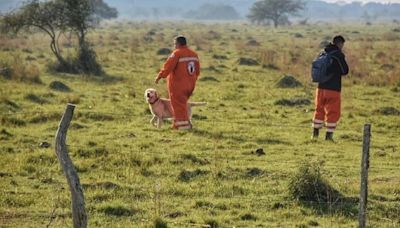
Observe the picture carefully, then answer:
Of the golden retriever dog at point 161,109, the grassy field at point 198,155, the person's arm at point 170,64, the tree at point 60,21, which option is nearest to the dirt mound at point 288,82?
the grassy field at point 198,155

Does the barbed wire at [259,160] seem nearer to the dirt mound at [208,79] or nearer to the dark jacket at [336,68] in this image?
the dark jacket at [336,68]

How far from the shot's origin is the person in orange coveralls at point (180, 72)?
12875 mm

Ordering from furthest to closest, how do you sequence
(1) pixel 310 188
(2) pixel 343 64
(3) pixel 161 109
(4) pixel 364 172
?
(3) pixel 161 109, (2) pixel 343 64, (1) pixel 310 188, (4) pixel 364 172

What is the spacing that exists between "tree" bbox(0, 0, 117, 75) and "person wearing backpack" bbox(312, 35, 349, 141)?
13700 millimetres

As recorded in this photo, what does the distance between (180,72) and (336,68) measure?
126 inches

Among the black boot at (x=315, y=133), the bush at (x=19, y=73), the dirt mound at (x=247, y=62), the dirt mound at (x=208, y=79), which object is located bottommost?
the black boot at (x=315, y=133)

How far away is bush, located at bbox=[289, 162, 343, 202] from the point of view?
8.72 m

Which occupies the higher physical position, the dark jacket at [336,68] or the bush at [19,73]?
the dark jacket at [336,68]

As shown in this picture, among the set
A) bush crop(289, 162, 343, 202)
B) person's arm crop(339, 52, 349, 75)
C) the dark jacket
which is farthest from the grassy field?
person's arm crop(339, 52, 349, 75)

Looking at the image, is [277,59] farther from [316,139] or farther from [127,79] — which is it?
[316,139]

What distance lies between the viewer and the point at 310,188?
873cm

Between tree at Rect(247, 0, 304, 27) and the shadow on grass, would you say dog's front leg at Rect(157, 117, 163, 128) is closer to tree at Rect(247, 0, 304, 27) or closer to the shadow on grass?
the shadow on grass

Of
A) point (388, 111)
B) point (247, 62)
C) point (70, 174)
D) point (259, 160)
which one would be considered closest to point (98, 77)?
point (247, 62)

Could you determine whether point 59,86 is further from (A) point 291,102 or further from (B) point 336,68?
(B) point 336,68
